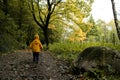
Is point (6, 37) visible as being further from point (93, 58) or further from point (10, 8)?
point (10, 8)

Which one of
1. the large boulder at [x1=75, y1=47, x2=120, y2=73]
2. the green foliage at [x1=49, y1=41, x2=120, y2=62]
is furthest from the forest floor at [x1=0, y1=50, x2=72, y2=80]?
the green foliage at [x1=49, y1=41, x2=120, y2=62]

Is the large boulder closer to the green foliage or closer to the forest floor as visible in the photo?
the forest floor

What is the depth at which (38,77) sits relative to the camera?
11.6 m

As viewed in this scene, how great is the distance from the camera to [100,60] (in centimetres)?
1203

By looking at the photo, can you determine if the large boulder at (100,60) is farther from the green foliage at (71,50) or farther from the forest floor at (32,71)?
the green foliage at (71,50)

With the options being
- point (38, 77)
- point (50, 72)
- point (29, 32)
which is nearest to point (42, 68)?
point (50, 72)

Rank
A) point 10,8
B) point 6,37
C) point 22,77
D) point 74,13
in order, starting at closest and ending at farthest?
point 22,77 → point 6,37 → point 74,13 → point 10,8

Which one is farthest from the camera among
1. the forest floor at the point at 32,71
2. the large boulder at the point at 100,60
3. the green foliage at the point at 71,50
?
the green foliage at the point at 71,50

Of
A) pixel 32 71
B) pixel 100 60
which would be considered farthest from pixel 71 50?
pixel 100 60

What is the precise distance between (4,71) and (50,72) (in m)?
2.30

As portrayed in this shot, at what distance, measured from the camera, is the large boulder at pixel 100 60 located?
38.6 feet

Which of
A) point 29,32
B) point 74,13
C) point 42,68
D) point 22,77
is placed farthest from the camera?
point 29,32

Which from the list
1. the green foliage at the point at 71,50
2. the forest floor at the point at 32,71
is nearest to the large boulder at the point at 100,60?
the forest floor at the point at 32,71

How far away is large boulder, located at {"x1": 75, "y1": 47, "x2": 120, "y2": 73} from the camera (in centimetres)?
1176
